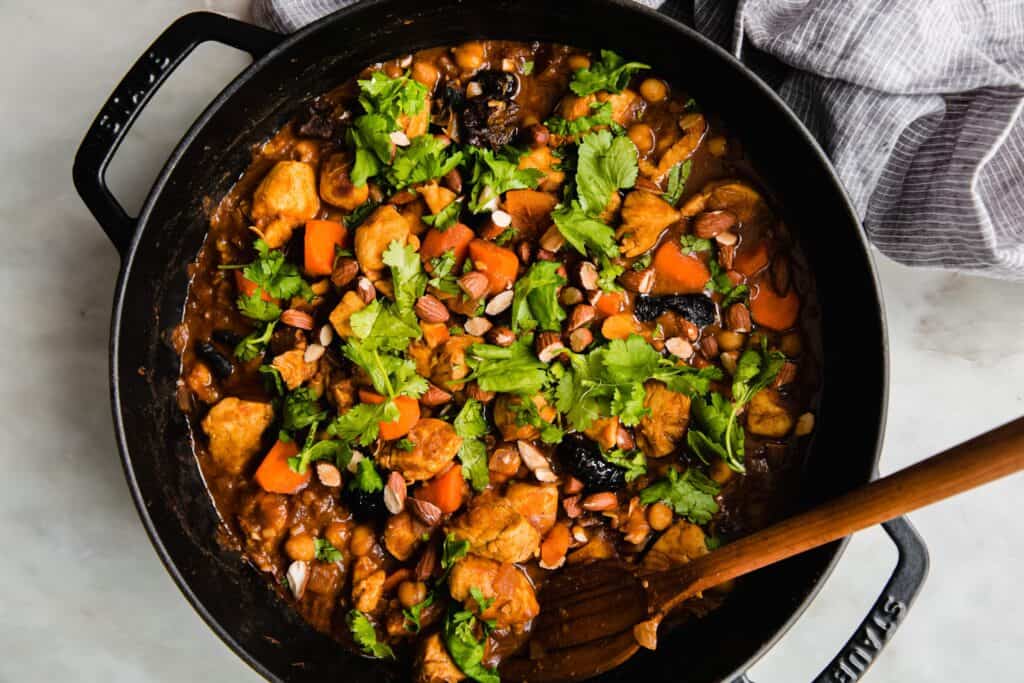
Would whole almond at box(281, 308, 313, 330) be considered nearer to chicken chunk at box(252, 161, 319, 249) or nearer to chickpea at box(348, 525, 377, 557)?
chicken chunk at box(252, 161, 319, 249)

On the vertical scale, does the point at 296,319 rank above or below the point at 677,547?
above

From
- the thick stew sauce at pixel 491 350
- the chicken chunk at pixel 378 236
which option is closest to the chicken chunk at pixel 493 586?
the thick stew sauce at pixel 491 350

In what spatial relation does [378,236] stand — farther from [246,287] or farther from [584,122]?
[584,122]

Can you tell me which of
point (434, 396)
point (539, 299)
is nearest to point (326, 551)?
point (434, 396)

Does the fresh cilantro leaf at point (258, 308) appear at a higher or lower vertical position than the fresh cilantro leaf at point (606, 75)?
lower

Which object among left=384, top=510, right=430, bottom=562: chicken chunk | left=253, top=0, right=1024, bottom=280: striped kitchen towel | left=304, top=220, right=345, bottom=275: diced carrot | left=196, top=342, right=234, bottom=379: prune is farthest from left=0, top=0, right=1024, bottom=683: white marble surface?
left=384, top=510, right=430, bottom=562: chicken chunk

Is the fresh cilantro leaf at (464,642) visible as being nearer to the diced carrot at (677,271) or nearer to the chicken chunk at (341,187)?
the diced carrot at (677,271)

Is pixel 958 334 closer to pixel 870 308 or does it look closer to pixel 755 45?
pixel 870 308
